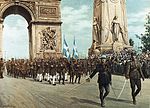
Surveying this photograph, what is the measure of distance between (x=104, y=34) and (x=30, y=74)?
3.18 m

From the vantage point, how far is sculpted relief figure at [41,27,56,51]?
2556cm

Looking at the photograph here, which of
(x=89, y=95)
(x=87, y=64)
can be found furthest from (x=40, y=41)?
(x=89, y=95)

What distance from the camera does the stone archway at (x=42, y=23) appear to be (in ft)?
83.0

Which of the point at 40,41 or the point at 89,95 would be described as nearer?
the point at 89,95

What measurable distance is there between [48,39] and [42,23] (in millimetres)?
1085

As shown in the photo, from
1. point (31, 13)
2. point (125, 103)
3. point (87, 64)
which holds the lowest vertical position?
point (125, 103)

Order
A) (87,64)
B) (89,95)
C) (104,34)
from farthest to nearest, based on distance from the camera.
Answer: (104,34) < (87,64) < (89,95)

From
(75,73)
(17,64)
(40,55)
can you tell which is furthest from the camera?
(40,55)

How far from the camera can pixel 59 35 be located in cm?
2566

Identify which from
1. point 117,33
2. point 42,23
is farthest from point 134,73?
point 42,23

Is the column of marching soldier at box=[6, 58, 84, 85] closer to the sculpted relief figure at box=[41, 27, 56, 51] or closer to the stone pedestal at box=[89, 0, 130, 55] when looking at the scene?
the stone pedestal at box=[89, 0, 130, 55]

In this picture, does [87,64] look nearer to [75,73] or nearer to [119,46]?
[75,73]

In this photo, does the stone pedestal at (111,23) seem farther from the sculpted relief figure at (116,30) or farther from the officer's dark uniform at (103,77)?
the officer's dark uniform at (103,77)

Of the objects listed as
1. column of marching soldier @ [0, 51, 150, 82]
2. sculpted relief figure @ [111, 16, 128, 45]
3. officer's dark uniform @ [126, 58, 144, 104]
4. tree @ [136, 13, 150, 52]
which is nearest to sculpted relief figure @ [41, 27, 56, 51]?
column of marching soldier @ [0, 51, 150, 82]
